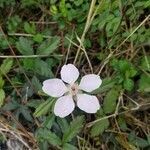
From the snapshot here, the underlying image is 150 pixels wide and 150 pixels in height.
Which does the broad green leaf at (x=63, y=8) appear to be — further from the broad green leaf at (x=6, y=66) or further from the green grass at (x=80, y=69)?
the broad green leaf at (x=6, y=66)

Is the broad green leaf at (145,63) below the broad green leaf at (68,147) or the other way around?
the other way around

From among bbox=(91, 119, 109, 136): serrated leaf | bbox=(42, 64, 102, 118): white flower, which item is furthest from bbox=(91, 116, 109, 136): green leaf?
bbox=(42, 64, 102, 118): white flower

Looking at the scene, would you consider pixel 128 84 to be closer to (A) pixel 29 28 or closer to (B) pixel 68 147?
(B) pixel 68 147

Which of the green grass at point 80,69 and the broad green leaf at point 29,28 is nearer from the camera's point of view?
the green grass at point 80,69

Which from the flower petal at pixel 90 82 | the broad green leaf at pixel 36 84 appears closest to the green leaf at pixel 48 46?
the broad green leaf at pixel 36 84

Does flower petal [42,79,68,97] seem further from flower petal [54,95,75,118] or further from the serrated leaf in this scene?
the serrated leaf

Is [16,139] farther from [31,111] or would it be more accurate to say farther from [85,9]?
[85,9]
